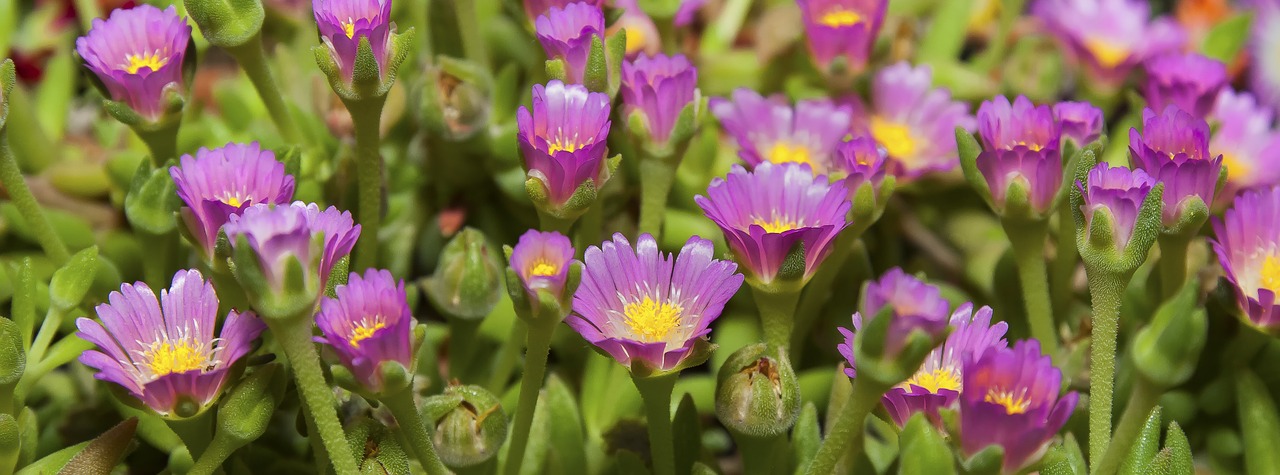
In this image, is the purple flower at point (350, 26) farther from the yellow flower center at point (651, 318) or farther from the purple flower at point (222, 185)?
the yellow flower center at point (651, 318)

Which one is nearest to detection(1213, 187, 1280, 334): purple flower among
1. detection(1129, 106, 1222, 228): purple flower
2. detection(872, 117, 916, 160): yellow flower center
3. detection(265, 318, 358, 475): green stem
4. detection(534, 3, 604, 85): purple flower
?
detection(1129, 106, 1222, 228): purple flower

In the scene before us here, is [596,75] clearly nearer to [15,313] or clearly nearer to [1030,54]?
[15,313]

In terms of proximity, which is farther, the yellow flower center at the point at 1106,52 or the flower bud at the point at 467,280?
the yellow flower center at the point at 1106,52

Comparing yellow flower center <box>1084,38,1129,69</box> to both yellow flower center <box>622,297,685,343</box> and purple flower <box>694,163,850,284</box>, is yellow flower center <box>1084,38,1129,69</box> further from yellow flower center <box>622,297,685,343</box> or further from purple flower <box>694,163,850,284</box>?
yellow flower center <box>622,297,685,343</box>

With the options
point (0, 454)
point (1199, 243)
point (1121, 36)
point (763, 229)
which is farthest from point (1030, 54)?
point (0, 454)

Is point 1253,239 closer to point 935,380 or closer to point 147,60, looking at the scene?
point 935,380

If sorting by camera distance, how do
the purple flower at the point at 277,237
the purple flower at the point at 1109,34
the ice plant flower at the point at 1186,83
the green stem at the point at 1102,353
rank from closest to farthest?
the purple flower at the point at 277,237 → the green stem at the point at 1102,353 → the ice plant flower at the point at 1186,83 → the purple flower at the point at 1109,34

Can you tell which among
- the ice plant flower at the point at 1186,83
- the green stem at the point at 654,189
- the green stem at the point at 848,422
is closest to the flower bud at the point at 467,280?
the green stem at the point at 654,189
